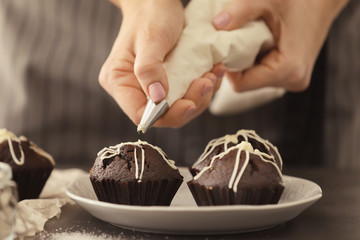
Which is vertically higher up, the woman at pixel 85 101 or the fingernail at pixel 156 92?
the fingernail at pixel 156 92

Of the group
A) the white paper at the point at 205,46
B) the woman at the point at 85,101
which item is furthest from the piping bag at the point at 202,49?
the woman at the point at 85,101

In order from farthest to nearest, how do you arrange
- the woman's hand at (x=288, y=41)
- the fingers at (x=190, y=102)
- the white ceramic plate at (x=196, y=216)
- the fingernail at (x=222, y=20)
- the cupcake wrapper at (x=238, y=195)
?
the woman's hand at (x=288, y=41), the fingernail at (x=222, y=20), the fingers at (x=190, y=102), the cupcake wrapper at (x=238, y=195), the white ceramic plate at (x=196, y=216)

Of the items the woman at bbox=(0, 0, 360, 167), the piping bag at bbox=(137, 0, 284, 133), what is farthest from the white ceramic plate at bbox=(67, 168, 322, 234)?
the woman at bbox=(0, 0, 360, 167)

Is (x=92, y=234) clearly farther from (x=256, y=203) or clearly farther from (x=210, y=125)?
(x=210, y=125)

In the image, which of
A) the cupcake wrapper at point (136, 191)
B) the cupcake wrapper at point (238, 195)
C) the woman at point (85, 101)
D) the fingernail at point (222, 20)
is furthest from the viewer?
the woman at point (85, 101)

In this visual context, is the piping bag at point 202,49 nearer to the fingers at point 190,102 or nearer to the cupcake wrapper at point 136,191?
the fingers at point 190,102

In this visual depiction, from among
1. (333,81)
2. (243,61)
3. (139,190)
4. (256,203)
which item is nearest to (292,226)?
(256,203)

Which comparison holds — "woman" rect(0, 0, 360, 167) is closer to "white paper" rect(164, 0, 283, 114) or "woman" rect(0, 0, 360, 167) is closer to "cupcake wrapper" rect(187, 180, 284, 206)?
"white paper" rect(164, 0, 283, 114)
